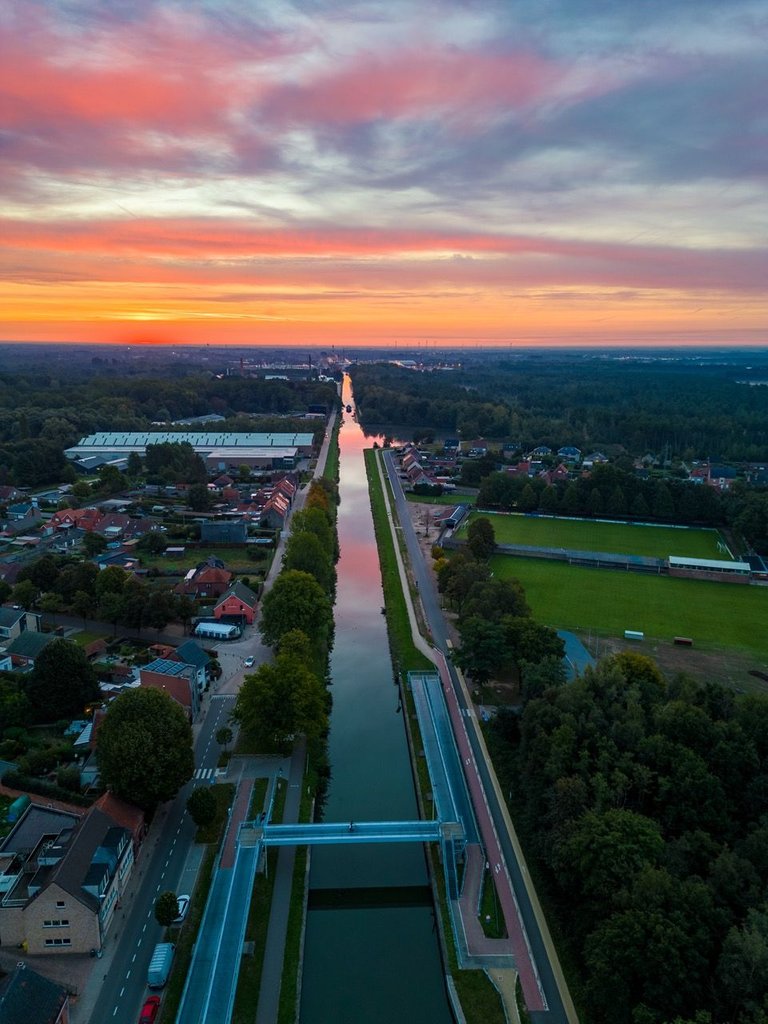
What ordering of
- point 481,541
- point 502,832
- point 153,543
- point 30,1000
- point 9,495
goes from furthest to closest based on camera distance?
point 9,495, point 153,543, point 481,541, point 502,832, point 30,1000

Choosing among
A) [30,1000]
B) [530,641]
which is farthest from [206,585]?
[30,1000]

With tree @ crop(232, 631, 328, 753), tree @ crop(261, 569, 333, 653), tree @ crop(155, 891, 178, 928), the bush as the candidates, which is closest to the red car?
tree @ crop(155, 891, 178, 928)

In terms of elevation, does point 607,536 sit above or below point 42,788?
below

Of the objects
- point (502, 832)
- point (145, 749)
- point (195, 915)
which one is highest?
point (145, 749)

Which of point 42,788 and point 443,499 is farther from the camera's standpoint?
point 443,499

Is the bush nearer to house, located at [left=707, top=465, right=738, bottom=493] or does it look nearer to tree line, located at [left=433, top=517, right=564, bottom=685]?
tree line, located at [left=433, top=517, right=564, bottom=685]

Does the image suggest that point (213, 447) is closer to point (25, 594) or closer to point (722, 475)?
point (25, 594)

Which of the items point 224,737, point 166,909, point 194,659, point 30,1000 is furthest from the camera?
point 194,659
